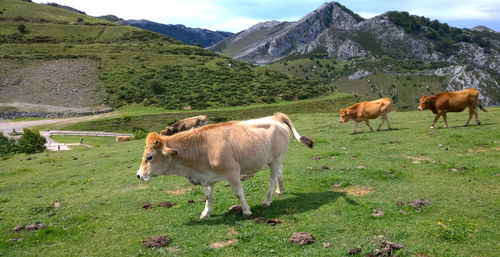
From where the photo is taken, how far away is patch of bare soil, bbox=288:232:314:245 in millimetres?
8234

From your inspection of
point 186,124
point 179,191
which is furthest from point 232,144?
point 186,124

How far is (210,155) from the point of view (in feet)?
33.2

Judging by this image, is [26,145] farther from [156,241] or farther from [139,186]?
[156,241]

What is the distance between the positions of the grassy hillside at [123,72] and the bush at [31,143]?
154ft

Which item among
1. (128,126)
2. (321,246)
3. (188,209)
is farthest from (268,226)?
(128,126)

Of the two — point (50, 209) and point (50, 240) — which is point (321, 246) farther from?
point (50, 209)

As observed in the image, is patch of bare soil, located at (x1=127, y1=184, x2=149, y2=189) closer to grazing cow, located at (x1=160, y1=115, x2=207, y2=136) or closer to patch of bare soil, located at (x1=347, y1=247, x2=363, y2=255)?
patch of bare soil, located at (x1=347, y1=247, x2=363, y2=255)

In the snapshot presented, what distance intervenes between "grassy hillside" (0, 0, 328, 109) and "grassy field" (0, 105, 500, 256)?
70691mm

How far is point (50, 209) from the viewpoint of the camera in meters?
12.9

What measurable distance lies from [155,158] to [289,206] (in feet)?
15.8

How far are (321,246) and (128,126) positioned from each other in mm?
66072

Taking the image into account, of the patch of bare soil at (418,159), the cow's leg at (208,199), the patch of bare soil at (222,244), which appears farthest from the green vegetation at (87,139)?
the patch of bare soil at (222,244)

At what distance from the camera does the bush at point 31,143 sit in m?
35.7

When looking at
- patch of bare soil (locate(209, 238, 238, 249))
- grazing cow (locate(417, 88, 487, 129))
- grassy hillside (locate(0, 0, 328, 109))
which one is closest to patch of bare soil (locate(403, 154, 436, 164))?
grazing cow (locate(417, 88, 487, 129))
